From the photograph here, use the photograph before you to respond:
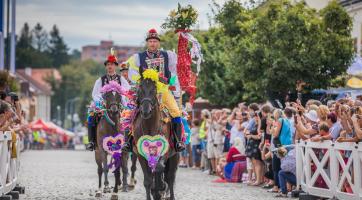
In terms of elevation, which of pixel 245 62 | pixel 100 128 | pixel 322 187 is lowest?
pixel 322 187

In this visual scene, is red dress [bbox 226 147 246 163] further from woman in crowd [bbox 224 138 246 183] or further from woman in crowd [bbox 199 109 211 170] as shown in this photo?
woman in crowd [bbox 199 109 211 170]

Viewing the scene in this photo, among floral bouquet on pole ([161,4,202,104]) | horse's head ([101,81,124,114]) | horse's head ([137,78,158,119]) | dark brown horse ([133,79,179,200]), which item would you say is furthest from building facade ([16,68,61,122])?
horse's head ([137,78,158,119])

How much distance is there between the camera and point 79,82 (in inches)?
7279

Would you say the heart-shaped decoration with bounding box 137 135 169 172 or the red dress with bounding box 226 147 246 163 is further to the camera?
the red dress with bounding box 226 147 246 163

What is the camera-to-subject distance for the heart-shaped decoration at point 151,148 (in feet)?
48.7

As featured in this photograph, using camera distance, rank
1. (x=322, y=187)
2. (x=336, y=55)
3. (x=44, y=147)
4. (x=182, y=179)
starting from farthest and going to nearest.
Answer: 1. (x=44, y=147)
2. (x=336, y=55)
3. (x=182, y=179)
4. (x=322, y=187)

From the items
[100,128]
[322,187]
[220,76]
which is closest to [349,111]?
[322,187]

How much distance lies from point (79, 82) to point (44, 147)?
86873mm

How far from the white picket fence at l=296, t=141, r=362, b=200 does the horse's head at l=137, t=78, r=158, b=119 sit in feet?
11.4

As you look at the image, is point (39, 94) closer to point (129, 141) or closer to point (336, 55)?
point (336, 55)

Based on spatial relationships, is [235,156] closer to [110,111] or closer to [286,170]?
[286,170]

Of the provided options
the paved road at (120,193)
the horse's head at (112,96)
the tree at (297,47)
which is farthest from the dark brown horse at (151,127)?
the tree at (297,47)

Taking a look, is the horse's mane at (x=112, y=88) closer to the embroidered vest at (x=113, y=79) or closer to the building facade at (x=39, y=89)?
the embroidered vest at (x=113, y=79)

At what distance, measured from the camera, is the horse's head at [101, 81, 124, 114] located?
1922cm
